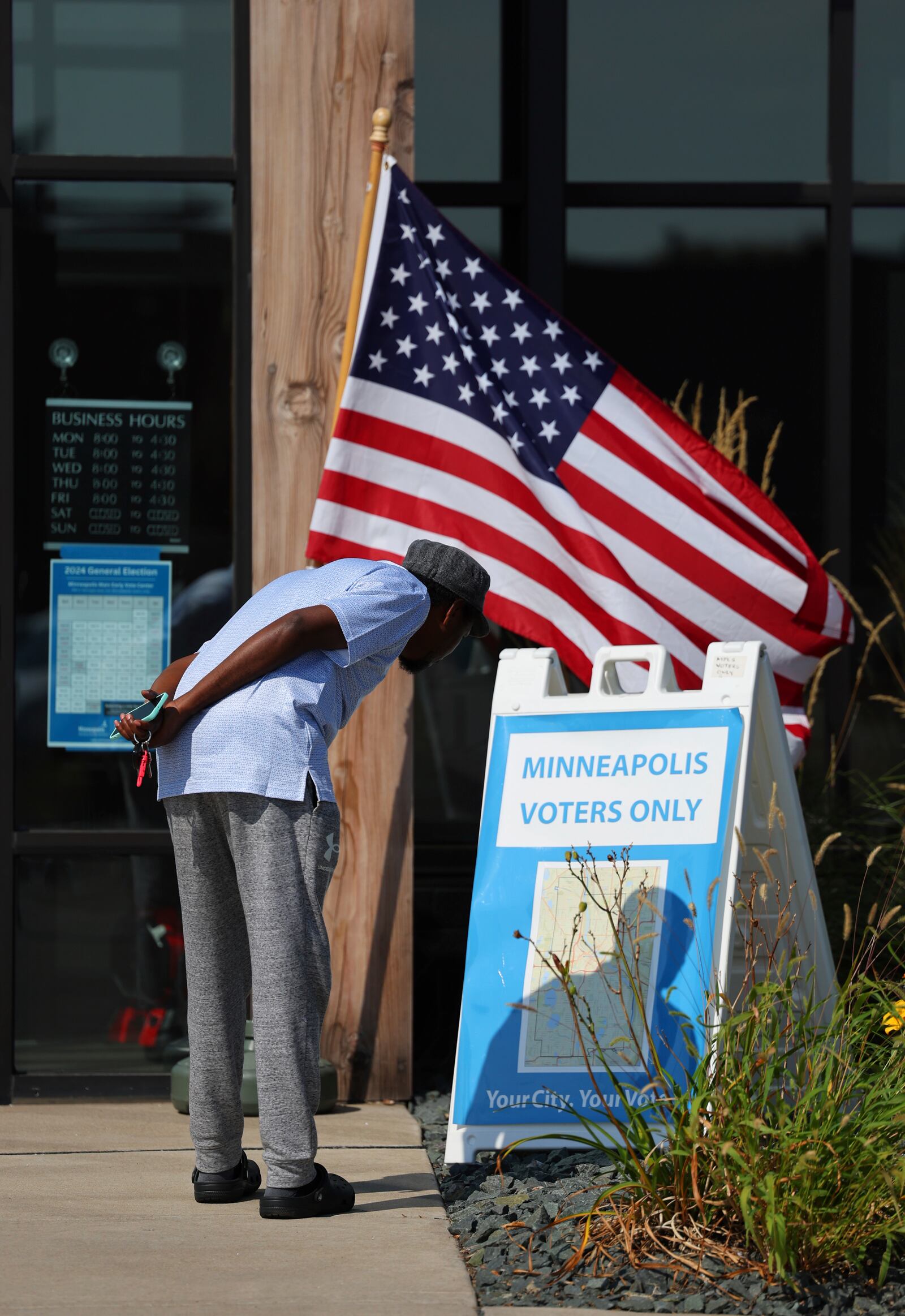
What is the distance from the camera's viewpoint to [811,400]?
6.50m

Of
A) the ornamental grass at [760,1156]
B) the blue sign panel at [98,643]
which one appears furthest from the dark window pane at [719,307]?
the ornamental grass at [760,1156]

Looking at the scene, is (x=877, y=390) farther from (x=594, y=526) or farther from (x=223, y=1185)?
(x=223, y=1185)

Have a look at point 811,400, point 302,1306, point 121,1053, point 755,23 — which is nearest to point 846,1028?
point 302,1306

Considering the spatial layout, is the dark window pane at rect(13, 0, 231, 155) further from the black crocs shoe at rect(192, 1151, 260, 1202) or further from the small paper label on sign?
the black crocs shoe at rect(192, 1151, 260, 1202)

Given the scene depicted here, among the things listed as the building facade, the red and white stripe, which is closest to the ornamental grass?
the red and white stripe

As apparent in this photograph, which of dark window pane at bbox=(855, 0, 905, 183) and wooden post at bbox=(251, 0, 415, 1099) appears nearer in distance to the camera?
wooden post at bbox=(251, 0, 415, 1099)

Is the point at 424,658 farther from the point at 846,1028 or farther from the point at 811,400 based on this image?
the point at 811,400

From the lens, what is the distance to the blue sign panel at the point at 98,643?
17.7 ft

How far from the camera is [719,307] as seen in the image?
6.57 metres

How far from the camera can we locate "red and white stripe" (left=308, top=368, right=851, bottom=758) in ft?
16.3

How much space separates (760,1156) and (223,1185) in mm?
1397

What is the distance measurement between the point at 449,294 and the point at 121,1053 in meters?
2.76

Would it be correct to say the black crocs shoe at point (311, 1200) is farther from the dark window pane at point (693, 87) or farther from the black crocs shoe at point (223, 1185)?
the dark window pane at point (693, 87)

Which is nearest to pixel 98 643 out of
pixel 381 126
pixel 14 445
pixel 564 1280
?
pixel 14 445
